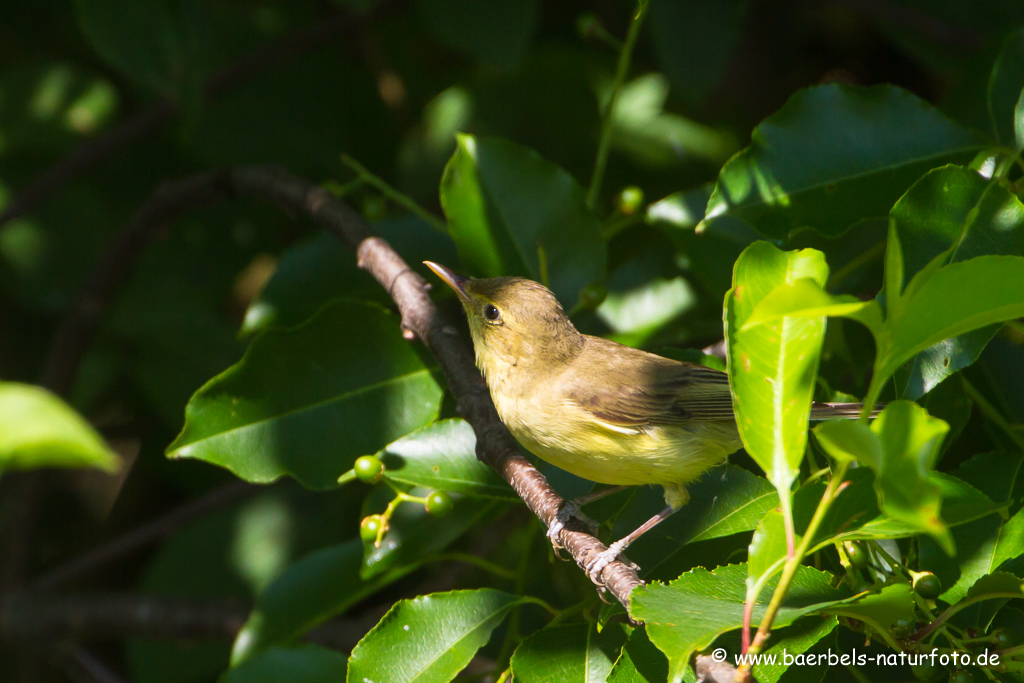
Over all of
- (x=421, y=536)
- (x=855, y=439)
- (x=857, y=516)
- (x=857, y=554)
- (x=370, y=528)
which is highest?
(x=855, y=439)

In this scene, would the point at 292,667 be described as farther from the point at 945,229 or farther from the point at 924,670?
the point at 945,229

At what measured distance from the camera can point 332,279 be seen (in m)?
2.98

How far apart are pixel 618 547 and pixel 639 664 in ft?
0.94

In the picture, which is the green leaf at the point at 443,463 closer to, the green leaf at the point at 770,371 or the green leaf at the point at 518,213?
the green leaf at the point at 518,213

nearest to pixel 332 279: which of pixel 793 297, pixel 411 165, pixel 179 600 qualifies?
pixel 411 165

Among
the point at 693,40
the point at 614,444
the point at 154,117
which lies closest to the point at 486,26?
the point at 693,40

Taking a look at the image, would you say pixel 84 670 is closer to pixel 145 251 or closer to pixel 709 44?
pixel 145 251

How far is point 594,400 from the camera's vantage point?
100 inches

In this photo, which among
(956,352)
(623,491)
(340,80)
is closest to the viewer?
(956,352)

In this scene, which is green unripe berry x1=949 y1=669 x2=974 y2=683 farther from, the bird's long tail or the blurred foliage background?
the blurred foliage background

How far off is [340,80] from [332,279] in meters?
1.69

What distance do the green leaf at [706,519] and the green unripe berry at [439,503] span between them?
497 mm

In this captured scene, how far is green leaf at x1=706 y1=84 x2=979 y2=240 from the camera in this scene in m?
2.19

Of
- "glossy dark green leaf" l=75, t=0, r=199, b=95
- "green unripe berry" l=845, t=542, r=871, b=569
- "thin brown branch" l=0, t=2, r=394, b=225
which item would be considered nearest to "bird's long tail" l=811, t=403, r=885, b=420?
"green unripe berry" l=845, t=542, r=871, b=569
